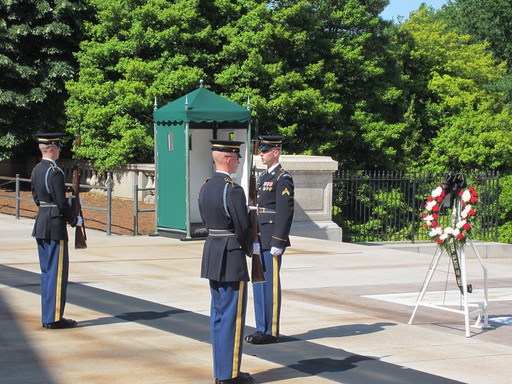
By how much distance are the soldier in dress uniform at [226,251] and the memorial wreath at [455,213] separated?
10.7 ft

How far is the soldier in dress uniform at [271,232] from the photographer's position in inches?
343

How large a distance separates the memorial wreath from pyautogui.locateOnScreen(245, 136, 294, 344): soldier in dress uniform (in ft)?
6.38

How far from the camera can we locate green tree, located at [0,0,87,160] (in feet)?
94.8

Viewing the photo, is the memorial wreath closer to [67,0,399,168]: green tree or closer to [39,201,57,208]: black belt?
[39,201,57,208]: black belt

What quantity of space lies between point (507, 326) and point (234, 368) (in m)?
4.29

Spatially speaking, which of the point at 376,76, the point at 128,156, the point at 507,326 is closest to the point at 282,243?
the point at 507,326

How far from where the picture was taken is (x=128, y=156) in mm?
28016

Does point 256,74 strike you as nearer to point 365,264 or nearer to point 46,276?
point 365,264

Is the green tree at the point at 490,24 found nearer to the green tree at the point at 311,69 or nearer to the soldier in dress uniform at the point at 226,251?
the green tree at the point at 311,69

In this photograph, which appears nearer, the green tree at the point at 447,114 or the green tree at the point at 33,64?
the green tree at the point at 33,64

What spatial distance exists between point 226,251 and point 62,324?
8.96 ft

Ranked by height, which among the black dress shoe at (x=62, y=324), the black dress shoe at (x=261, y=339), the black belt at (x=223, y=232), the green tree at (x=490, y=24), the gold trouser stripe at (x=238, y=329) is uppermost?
the green tree at (x=490, y=24)

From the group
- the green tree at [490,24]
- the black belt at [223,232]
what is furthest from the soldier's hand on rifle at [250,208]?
the green tree at [490,24]

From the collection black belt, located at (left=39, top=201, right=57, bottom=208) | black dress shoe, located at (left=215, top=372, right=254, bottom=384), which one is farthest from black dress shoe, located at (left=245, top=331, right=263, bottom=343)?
black belt, located at (left=39, top=201, right=57, bottom=208)
